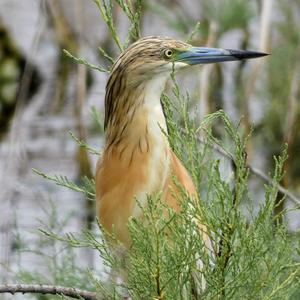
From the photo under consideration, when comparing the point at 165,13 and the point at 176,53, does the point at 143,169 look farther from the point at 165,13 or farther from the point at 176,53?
the point at 165,13

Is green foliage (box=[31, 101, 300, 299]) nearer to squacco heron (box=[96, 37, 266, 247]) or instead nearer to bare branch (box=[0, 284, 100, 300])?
bare branch (box=[0, 284, 100, 300])

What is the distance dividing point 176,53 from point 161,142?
0.80ft

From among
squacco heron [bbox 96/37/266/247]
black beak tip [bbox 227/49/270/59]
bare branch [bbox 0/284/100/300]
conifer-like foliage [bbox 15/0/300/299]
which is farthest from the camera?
squacco heron [bbox 96/37/266/247]

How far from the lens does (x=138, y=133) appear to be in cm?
341

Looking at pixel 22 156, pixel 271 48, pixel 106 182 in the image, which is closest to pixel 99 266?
pixel 22 156

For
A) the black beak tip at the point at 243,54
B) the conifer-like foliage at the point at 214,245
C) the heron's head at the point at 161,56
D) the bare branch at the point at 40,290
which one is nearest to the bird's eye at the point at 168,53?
the heron's head at the point at 161,56

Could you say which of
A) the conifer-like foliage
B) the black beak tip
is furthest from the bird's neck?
the conifer-like foliage

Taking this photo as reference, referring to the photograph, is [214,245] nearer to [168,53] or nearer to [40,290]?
[40,290]

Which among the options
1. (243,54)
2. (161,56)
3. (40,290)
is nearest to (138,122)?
(161,56)

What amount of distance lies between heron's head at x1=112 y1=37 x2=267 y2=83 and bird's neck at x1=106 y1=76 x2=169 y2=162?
34mm

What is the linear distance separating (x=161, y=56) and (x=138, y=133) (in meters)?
0.24

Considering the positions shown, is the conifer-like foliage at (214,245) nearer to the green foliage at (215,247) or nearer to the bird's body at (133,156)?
the green foliage at (215,247)

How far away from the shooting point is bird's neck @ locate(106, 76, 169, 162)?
10.9 feet

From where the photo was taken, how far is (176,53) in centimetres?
326
